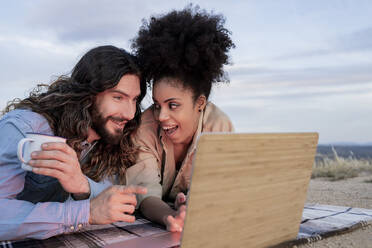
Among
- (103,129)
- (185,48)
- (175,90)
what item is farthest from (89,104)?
(185,48)

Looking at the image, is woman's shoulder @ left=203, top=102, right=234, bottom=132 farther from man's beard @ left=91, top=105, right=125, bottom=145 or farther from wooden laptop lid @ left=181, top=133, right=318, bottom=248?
wooden laptop lid @ left=181, top=133, right=318, bottom=248

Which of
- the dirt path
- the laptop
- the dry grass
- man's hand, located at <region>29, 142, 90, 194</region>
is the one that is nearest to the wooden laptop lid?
the laptop

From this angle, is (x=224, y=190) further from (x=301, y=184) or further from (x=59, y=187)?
(x=59, y=187)

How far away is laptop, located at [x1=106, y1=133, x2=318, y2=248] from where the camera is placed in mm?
1307

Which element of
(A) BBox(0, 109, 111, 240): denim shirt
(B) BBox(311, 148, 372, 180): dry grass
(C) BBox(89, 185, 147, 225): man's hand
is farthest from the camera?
(B) BBox(311, 148, 372, 180): dry grass

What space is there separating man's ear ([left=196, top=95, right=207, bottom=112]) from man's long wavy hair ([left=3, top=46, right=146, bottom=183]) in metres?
0.47

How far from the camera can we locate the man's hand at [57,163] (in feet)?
5.41

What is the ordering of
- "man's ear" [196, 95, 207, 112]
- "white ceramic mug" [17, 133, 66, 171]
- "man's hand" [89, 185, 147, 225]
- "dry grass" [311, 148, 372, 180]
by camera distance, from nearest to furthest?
"white ceramic mug" [17, 133, 66, 171] < "man's hand" [89, 185, 147, 225] < "man's ear" [196, 95, 207, 112] < "dry grass" [311, 148, 372, 180]

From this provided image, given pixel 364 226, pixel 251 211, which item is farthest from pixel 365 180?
pixel 251 211

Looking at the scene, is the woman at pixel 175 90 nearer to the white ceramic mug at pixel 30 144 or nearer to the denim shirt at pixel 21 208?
the denim shirt at pixel 21 208

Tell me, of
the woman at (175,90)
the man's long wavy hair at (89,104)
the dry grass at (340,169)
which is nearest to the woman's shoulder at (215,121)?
the woman at (175,90)

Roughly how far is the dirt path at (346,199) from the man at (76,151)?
1.32m

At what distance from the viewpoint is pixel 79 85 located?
2.68 metres

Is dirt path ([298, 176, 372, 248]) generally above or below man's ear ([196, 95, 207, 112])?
below
